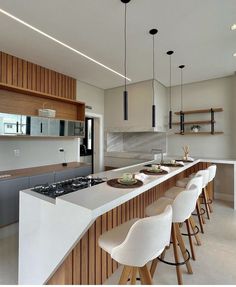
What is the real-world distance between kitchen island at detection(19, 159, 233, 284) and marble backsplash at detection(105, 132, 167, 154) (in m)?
3.28

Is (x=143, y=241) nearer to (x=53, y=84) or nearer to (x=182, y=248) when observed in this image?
(x=182, y=248)

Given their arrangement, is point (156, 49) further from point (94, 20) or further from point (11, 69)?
point (11, 69)

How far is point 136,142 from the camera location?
5.29 metres

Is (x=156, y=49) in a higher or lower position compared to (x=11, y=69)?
higher

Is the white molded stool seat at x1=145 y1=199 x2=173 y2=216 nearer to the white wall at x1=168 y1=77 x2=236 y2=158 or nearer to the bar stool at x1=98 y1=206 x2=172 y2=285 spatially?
the bar stool at x1=98 y1=206 x2=172 y2=285

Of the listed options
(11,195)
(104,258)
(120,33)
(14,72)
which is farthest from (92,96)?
(104,258)

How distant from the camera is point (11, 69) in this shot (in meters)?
3.13

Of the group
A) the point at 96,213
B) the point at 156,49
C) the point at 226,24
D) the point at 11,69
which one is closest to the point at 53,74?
the point at 11,69

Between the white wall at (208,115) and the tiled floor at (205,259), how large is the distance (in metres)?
1.84

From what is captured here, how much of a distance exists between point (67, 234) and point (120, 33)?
250cm

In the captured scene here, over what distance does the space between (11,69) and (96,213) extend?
10.4 ft

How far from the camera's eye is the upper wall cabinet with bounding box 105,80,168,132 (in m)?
4.45

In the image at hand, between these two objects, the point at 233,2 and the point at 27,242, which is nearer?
the point at 27,242

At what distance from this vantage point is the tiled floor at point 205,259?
1804 mm
